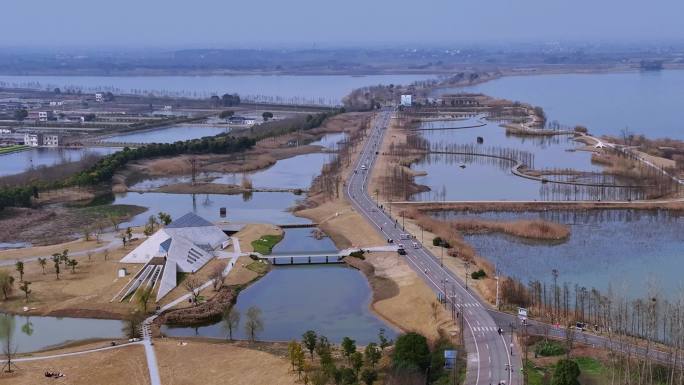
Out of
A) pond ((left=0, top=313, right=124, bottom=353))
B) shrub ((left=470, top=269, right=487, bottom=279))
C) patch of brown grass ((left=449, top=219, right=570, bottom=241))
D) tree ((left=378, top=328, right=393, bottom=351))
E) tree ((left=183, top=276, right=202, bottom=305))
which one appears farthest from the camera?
patch of brown grass ((left=449, top=219, right=570, bottom=241))

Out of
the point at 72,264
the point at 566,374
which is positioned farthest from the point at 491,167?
the point at 566,374

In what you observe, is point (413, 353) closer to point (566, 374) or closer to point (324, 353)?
point (324, 353)

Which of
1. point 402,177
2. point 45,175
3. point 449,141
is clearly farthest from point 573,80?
point 45,175

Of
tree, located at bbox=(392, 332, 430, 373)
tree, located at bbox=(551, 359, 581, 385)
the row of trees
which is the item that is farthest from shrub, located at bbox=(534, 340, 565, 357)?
tree, located at bbox=(392, 332, 430, 373)

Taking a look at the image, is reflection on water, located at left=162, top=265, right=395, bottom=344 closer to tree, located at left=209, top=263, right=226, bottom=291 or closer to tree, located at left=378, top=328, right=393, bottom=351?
tree, located at left=378, top=328, right=393, bottom=351

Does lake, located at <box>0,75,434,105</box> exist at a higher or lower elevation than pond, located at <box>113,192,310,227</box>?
higher

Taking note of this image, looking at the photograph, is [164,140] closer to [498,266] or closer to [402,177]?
[402,177]
